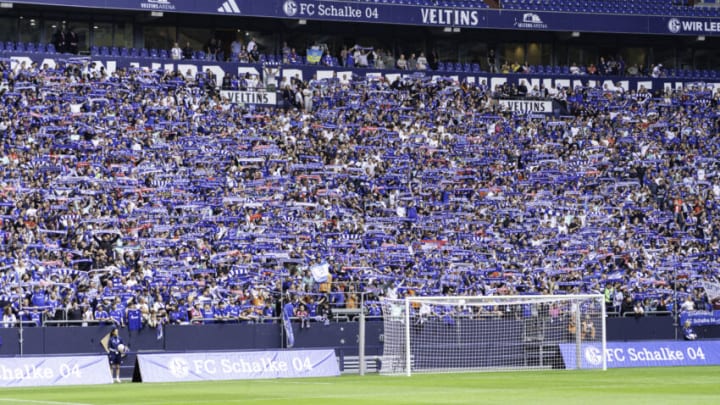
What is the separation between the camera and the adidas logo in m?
55.6

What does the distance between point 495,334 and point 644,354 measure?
447 centimetres

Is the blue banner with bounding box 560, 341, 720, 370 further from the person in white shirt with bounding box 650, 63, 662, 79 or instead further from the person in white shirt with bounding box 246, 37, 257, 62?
the person in white shirt with bounding box 650, 63, 662, 79

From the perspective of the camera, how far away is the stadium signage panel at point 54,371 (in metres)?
30.7

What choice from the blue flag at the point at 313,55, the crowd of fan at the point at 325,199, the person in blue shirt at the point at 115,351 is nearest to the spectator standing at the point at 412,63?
the crowd of fan at the point at 325,199

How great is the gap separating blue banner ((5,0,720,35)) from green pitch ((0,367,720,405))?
27.0m

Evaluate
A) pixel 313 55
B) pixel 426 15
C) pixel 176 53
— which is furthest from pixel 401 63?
pixel 176 53

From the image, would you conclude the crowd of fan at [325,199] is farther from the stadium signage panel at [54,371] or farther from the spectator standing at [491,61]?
the stadium signage panel at [54,371]

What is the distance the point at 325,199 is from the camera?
46906 millimetres

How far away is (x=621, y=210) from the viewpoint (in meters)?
50.4

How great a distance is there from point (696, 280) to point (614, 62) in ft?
60.2

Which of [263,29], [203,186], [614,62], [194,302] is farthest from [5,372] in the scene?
[614,62]

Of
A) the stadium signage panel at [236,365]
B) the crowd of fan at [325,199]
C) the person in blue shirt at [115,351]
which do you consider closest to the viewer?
the stadium signage panel at [236,365]

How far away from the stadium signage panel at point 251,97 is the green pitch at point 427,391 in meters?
23.6

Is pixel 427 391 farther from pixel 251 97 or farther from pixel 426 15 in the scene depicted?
pixel 426 15
